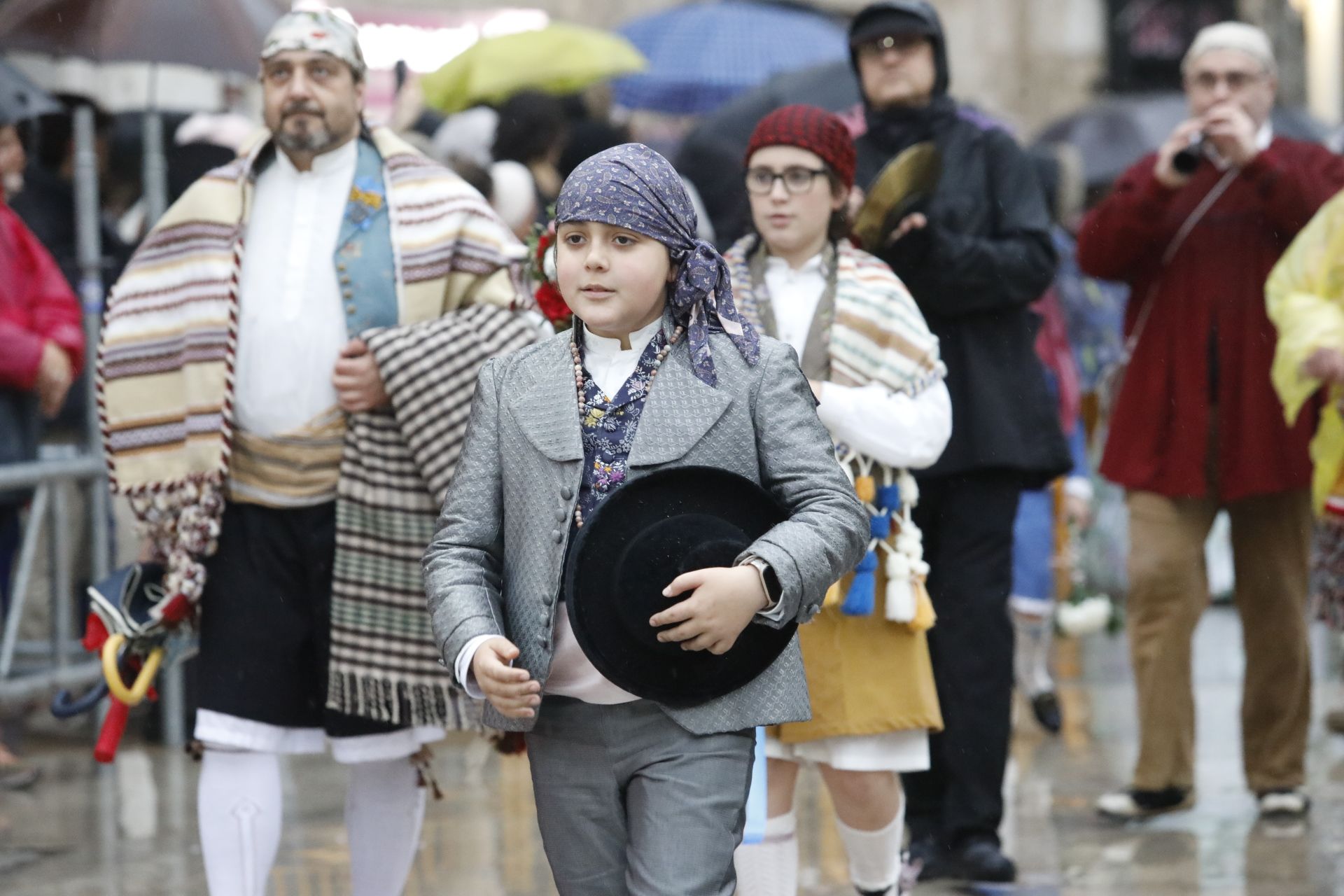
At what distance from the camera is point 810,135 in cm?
480

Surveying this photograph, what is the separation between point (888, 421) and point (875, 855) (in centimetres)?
103

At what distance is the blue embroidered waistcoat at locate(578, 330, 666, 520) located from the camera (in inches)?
141

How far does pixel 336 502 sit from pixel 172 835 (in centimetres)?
219

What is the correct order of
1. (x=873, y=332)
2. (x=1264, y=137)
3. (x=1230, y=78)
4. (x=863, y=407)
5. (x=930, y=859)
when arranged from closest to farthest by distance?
(x=863, y=407) < (x=873, y=332) < (x=930, y=859) < (x=1230, y=78) < (x=1264, y=137)

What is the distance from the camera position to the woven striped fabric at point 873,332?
476cm

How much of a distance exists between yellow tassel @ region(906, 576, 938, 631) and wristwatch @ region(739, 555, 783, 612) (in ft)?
4.88

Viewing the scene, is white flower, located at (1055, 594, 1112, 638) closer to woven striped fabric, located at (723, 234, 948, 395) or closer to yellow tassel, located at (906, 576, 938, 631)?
yellow tassel, located at (906, 576, 938, 631)

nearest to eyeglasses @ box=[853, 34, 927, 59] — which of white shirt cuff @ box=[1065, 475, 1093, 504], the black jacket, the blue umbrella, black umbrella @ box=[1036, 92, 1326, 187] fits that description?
the black jacket

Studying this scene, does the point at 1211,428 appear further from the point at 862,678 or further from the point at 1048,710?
the point at 862,678

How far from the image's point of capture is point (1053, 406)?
5836mm

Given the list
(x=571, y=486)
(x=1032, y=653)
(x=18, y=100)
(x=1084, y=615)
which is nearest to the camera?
(x=571, y=486)

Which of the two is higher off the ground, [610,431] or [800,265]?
[800,265]

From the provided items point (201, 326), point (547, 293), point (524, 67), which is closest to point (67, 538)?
point (201, 326)

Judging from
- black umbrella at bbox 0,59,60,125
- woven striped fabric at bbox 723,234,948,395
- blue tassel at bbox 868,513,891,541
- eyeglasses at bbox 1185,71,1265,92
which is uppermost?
black umbrella at bbox 0,59,60,125
